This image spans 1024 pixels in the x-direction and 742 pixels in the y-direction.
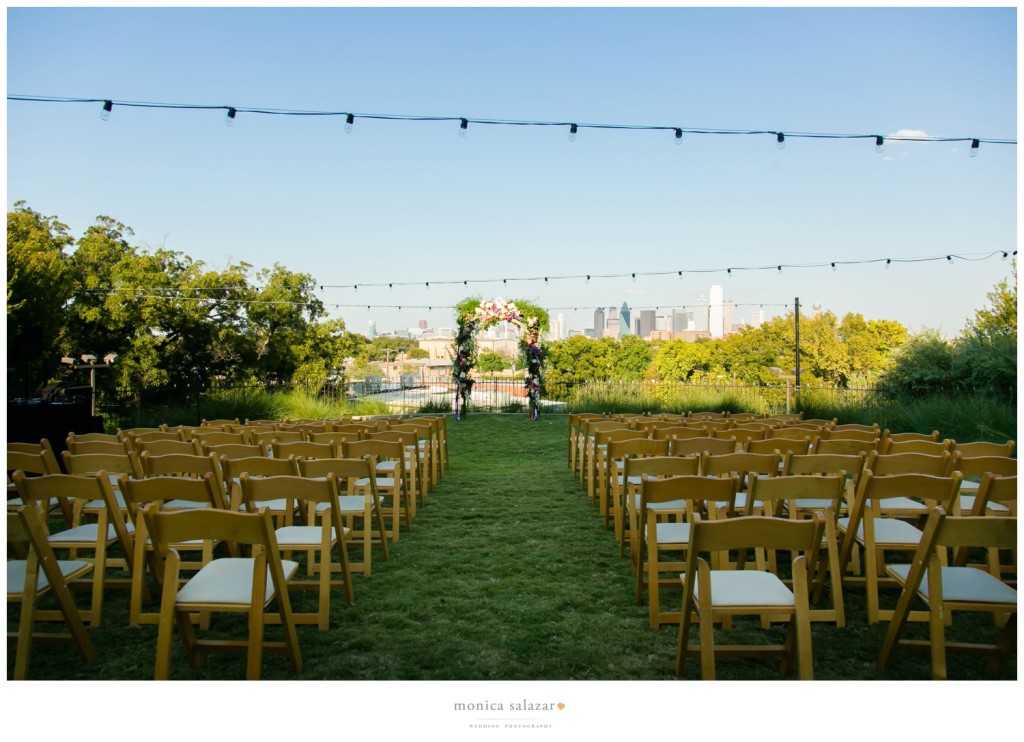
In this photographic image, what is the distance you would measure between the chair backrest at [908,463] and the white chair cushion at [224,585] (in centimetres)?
296

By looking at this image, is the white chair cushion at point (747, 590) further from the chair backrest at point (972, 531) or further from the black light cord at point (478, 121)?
the black light cord at point (478, 121)

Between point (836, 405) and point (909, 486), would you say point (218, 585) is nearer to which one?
point (909, 486)

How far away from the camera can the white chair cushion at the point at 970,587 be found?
233 centimetres

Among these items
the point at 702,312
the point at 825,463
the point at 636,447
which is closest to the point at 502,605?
the point at 636,447

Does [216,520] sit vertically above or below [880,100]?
below

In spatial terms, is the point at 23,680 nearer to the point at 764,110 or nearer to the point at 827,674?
the point at 827,674

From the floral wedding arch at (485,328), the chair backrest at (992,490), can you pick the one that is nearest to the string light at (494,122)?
the chair backrest at (992,490)

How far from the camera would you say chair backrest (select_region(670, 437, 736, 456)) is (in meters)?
4.68

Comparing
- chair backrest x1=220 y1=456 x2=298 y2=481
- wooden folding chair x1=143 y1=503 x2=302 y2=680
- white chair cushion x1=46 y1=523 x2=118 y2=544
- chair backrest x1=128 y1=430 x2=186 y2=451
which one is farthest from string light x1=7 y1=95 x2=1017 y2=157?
wooden folding chair x1=143 y1=503 x2=302 y2=680

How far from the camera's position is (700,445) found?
478cm
